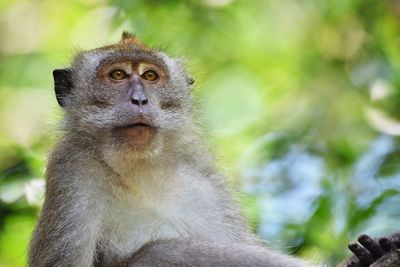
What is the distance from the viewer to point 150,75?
7.61 m

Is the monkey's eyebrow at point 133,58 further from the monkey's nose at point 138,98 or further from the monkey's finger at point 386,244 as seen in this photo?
the monkey's finger at point 386,244

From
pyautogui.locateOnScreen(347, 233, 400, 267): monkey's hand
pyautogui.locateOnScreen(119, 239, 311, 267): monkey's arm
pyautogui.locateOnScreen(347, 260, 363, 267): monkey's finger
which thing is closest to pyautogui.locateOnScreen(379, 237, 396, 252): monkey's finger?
pyautogui.locateOnScreen(347, 233, 400, 267): monkey's hand

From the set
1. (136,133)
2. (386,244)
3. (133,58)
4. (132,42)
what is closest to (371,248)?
(386,244)

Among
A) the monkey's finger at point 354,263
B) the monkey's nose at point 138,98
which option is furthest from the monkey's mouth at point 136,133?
the monkey's finger at point 354,263

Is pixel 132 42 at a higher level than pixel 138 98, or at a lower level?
higher

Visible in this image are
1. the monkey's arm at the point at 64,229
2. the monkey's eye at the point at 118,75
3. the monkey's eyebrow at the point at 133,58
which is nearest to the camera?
the monkey's arm at the point at 64,229

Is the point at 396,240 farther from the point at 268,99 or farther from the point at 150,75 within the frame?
the point at 268,99

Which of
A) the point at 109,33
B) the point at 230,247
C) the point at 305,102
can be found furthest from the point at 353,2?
the point at 230,247

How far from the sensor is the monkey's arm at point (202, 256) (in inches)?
253

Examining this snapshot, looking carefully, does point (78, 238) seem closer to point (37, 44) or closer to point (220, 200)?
point (220, 200)

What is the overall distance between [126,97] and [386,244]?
231 centimetres

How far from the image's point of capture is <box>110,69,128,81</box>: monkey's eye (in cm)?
745

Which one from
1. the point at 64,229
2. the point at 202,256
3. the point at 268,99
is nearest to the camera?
the point at 202,256

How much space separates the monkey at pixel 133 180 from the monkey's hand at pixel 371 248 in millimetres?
474
